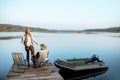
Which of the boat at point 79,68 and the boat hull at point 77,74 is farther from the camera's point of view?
the boat hull at point 77,74

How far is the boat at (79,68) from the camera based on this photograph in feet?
58.9

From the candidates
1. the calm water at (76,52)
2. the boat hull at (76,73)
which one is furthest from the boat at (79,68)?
the calm water at (76,52)

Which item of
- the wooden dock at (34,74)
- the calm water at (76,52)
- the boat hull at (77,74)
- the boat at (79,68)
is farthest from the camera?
the calm water at (76,52)

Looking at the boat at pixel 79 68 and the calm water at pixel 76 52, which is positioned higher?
the boat at pixel 79 68

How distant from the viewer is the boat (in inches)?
706

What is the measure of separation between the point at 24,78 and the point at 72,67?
26.3 feet

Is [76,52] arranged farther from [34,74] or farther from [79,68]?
[34,74]

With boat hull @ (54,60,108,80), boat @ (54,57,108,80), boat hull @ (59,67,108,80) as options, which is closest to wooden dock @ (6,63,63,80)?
boat @ (54,57,108,80)

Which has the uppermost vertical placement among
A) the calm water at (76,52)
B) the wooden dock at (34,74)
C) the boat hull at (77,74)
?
the wooden dock at (34,74)

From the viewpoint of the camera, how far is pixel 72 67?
17.8m

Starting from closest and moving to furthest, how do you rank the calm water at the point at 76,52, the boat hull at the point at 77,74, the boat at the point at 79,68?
1. the boat at the point at 79,68
2. the boat hull at the point at 77,74
3. the calm water at the point at 76,52

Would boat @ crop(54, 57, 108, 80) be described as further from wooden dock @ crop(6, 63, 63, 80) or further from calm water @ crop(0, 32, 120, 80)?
wooden dock @ crop(6, 63, 63, 80)

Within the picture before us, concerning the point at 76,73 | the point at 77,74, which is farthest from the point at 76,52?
the point at 76,73

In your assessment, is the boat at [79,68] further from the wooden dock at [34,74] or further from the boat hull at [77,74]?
the wooden dock at [34,74]
